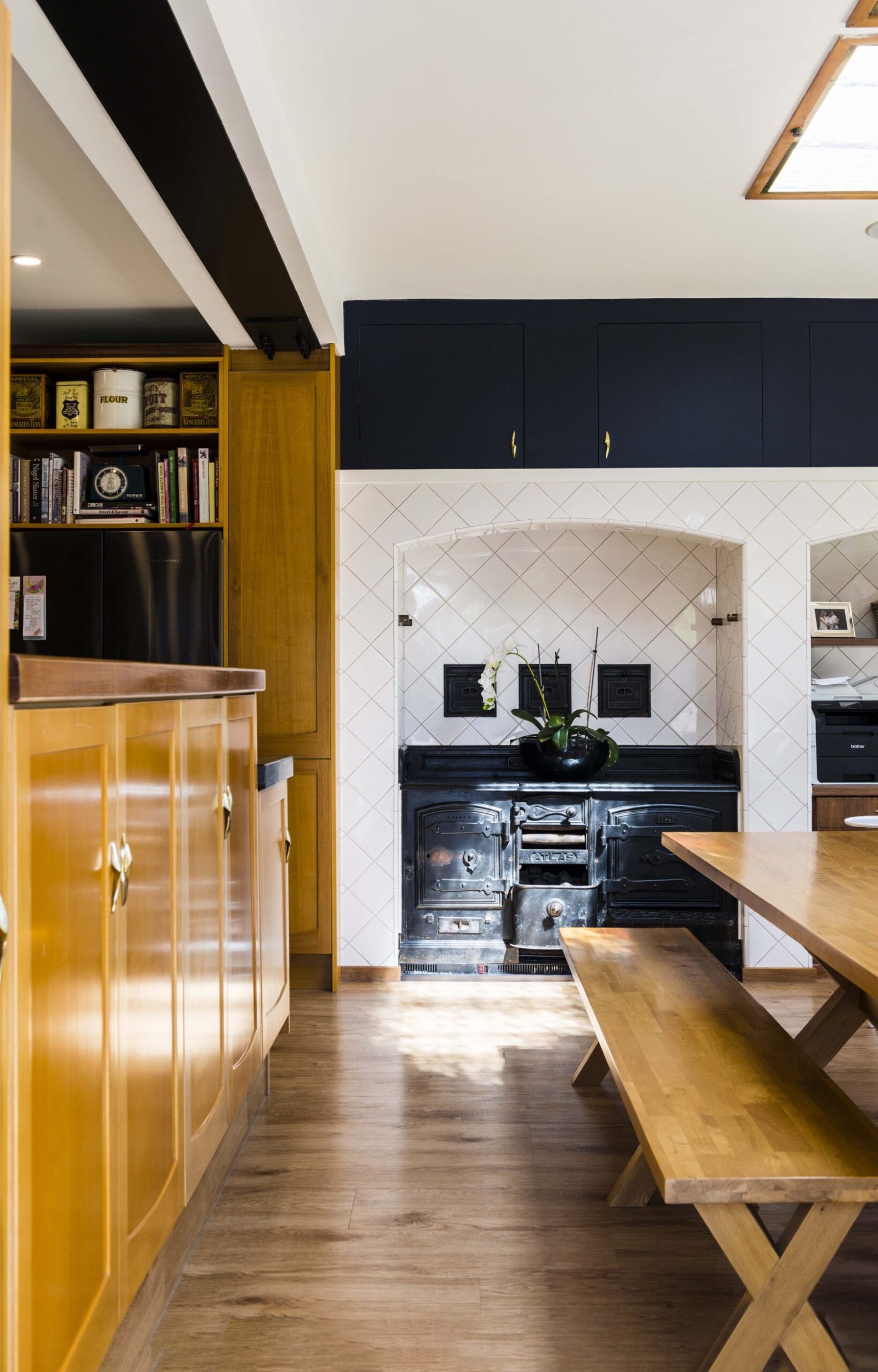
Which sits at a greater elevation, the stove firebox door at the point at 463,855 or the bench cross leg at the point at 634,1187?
the stove firebox door at the point at 463,855

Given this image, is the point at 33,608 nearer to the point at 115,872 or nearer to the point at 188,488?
the point at 188,488

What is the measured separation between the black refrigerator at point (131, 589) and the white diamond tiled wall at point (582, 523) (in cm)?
54

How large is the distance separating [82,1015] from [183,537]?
273cm

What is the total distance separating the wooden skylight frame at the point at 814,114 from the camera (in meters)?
2.21

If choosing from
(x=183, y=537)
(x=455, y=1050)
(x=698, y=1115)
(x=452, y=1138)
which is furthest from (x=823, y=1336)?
(x=183, y=537)

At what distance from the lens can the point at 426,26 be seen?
2223 millimetres

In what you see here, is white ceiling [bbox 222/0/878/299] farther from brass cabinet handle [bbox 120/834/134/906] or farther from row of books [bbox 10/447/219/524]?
brass cabinet handle [bbox 120/834/134/906]

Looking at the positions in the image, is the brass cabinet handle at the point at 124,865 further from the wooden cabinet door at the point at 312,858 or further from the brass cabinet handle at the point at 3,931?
the wooden cabinet door at the point at 312,858

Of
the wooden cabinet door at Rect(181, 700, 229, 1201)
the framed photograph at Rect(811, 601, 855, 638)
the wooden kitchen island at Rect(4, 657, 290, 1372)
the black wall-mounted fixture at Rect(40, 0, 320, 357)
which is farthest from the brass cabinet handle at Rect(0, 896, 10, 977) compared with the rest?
the framed photograph at Rect(811, 601, 855, 638)

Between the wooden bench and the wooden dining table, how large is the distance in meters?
0.23

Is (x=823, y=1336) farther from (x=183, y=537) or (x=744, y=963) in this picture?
(x=183, y=537)

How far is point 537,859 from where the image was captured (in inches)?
152

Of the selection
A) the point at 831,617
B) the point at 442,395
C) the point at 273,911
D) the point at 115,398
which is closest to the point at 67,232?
the point at 115,398

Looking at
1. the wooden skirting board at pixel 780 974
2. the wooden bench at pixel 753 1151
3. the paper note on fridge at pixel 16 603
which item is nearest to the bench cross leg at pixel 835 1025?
the wooden bench at pixel 753 1151
